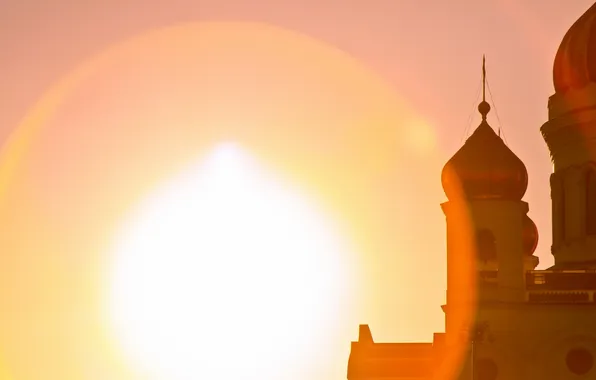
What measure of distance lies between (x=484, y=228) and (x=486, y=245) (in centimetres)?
49

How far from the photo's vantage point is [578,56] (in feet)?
153

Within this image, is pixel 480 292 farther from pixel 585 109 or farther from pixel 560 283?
pixel 585 109

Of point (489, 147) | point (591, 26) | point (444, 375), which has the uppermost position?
point (591, 26)

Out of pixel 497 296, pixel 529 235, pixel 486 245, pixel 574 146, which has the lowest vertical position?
pixel 497 296

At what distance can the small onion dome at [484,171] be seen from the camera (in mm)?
42969

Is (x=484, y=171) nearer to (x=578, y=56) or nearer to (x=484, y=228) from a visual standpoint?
(x=484, y=228)

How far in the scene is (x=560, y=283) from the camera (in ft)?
140

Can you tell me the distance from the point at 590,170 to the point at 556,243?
2.28 m

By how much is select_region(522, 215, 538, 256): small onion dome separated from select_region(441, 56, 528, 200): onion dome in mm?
8016

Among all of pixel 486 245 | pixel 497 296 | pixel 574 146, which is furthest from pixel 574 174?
pixel 497 296

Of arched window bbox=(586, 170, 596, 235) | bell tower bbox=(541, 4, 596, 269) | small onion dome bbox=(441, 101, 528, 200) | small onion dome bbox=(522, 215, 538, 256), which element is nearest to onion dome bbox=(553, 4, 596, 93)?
bell tower bbox=(541, 4, 596, 269)


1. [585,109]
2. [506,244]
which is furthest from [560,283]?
[585,109]

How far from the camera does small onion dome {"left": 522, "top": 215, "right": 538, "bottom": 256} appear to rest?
51594mm

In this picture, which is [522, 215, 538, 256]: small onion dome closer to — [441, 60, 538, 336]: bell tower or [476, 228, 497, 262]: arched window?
[441, 60, 538, 336]: bell tower
